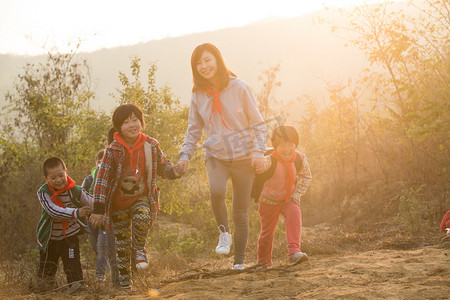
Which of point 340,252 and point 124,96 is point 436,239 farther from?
point 124,96

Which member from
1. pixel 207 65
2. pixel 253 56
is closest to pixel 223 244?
pixel 207 65

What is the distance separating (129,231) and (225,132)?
1251mm

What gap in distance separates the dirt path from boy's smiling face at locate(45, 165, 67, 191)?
1.58 m

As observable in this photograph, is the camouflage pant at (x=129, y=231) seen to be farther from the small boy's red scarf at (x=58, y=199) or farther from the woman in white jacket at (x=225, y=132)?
the small boy's red scarf at (x=58, y=199)

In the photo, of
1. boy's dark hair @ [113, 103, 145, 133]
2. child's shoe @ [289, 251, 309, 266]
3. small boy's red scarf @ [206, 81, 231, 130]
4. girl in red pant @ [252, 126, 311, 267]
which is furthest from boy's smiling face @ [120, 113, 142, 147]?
child's shoe @ [289, 251, 309, 266]

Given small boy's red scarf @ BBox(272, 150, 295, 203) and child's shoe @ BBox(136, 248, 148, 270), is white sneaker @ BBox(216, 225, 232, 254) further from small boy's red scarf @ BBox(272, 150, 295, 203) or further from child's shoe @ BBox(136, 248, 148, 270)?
small boy's red scarf @ BBox(272, 150, 295, 203)

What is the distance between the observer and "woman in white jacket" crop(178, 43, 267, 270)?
14.6 feet

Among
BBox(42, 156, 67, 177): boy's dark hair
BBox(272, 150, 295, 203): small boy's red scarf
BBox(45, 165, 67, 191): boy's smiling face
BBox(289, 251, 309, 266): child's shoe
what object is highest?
BBox(42, 156, 67, 177): boy's dark hair

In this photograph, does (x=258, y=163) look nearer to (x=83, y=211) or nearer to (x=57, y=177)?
(x=83, y=211)

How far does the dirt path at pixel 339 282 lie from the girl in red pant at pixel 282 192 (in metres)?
0.36

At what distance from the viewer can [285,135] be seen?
525 cm

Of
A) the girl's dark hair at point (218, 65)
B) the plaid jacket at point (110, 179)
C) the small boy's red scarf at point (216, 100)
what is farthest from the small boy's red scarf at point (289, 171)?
the plaid jacket at point (110, 179)

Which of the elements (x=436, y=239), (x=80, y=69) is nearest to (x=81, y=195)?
(x=436, y=239)

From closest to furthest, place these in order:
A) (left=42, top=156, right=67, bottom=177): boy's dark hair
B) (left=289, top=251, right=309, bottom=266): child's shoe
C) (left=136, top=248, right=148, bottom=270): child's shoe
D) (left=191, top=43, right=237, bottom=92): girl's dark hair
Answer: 1. (left=136, top=248, right=148, bottom=270): child's shoe
2. (left=191, top=43, right=237, bottom=92): girl's dark hair
3. (left=42, top=156, right=67, bottom=177): boy's dark hair
4. (left=289, top=251, right=309, bottom=266): child's shoe
